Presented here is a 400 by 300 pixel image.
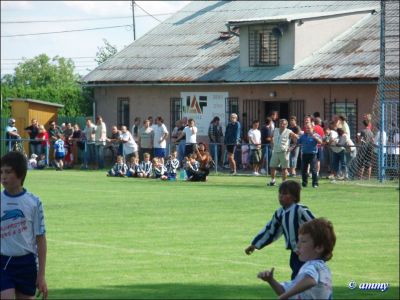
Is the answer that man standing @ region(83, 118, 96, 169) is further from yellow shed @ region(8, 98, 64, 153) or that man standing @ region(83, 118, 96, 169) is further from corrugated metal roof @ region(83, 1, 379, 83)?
corrugated metal roof @ region(83, 1, 379, 83)

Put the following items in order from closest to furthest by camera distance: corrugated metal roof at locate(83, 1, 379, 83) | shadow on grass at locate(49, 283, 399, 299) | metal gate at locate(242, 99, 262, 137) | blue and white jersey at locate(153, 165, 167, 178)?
shadow on grass at locate(49, 283, 399, 299) → blue and white jersey at locate(153, 165, 167, 178) → corrugated metal roof at locate(83, 1, 379, 83) → metal gate at locate(242, 99, 262, 137)

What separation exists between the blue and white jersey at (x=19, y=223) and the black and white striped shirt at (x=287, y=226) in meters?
2.17

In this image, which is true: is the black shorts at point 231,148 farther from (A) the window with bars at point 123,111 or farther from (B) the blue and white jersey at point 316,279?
(B) the blue and white jersey at point 316,279

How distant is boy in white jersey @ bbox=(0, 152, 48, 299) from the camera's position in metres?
10.8

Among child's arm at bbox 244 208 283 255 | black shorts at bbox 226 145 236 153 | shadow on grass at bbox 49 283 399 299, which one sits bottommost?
shadow on grass at bbox 49 283 399 299

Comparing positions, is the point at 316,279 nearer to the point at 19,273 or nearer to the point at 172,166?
the point at 19,273

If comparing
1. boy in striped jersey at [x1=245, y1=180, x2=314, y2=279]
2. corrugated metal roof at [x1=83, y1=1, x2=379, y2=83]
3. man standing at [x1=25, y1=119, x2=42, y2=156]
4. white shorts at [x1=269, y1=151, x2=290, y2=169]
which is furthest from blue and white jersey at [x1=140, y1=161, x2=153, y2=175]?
boy in striped jersey at [x1=245, y1=180, x2=314, y2=279]

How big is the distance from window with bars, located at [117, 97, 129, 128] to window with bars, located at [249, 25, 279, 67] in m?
7.78

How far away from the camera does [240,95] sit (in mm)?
49688

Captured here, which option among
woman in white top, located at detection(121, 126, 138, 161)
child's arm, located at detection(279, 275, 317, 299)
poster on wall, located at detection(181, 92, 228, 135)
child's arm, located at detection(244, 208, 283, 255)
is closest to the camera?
child's arm, located at detection(279, 275, 317, 299)

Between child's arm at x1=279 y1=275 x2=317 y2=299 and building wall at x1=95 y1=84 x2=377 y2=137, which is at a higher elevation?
building wall at x1=95 y1=84 x2=377 y2=137

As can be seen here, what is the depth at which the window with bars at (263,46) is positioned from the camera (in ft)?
162

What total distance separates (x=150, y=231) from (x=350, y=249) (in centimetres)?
431

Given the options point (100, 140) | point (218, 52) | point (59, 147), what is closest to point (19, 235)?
point (59, 147)
